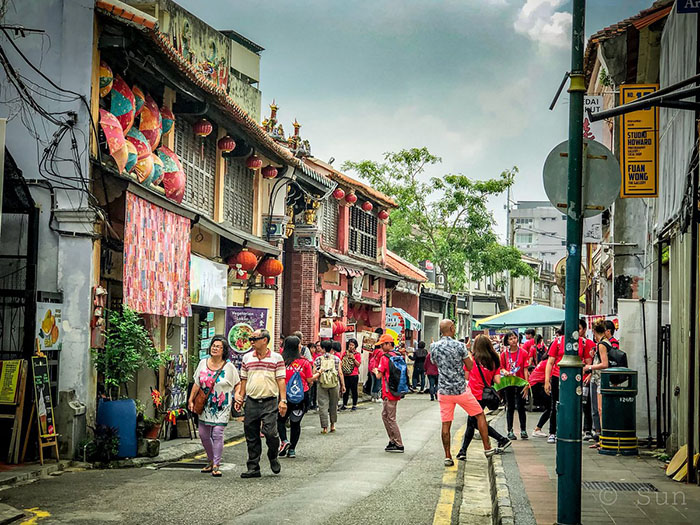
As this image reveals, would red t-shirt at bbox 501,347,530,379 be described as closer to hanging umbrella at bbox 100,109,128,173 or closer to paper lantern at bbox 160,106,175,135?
hanging umbrella at bbox 100,109,128,173

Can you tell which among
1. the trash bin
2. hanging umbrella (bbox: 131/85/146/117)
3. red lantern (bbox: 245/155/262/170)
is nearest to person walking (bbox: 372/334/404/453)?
the trash bin

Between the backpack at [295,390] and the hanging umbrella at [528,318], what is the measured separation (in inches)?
469

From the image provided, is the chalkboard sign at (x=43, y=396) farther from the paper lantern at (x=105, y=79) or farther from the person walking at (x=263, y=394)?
the paper lantern at (x=105, y=79)

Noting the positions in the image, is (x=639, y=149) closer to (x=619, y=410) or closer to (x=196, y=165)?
(x=619, y=410)

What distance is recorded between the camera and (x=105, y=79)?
14.8 metres

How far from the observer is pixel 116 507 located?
9602 mm

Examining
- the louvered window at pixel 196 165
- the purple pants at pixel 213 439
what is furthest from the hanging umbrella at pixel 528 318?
the purple pants at pixel 213 439

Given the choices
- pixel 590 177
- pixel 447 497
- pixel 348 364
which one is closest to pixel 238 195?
pixel 348 364

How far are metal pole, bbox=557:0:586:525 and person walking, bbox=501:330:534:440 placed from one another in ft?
26.5

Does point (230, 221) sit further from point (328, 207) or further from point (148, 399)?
point (328, 207)

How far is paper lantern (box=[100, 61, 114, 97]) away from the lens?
14.8m

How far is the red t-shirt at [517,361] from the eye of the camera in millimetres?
16406

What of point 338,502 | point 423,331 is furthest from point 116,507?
point 423,331

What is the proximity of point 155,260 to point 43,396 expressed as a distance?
11.1 feet
